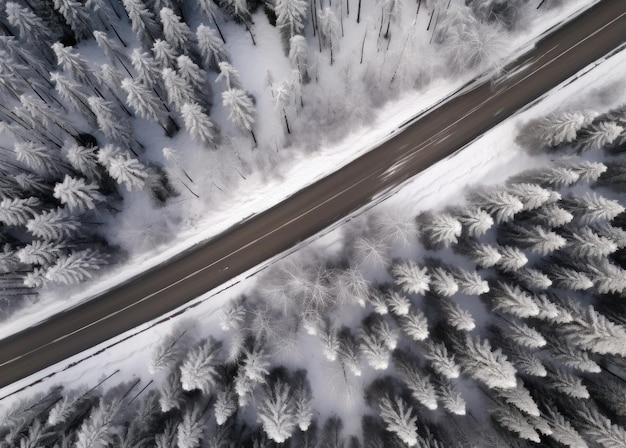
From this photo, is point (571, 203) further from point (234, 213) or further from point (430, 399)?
point (234, 213)

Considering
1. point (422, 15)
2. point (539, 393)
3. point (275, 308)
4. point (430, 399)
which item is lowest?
point (539, 393)

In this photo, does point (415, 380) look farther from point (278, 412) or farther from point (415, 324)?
point (278, 412)

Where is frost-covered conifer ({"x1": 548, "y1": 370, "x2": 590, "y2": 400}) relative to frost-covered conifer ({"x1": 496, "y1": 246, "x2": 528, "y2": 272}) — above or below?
below

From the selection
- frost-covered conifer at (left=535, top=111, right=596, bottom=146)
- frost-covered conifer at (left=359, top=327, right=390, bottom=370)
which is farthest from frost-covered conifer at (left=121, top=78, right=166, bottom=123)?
frost-covered conifer at (left=535, top=111, right=596, bottom=146)

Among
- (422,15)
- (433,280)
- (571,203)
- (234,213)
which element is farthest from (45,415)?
(422,15)

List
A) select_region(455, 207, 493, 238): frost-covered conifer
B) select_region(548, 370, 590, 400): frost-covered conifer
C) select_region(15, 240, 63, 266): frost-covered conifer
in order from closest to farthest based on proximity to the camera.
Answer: select_region(548, 370, 590, 400): frost-covered conifer < select_region(455, 207, 493, 238): frost-covered conifer < select_region(15, 240, 63, 266): frost-covered conifer

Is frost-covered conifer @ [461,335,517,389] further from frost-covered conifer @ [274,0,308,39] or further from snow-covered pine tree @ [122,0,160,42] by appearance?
snow-covered pine tree @ [122,0,160,42]

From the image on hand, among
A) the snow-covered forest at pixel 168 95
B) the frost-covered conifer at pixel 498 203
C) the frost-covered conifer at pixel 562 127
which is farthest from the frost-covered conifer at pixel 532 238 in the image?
the snow-covered forest at pixel 168 95
